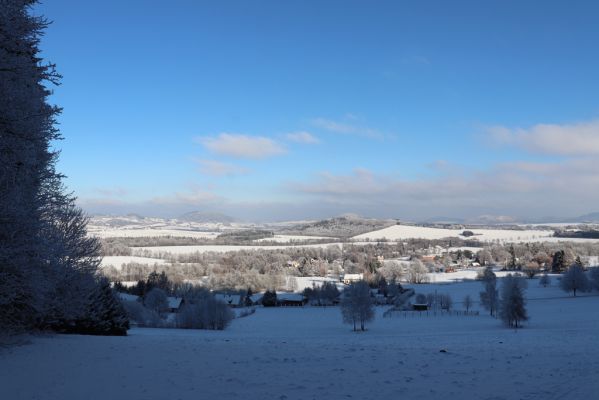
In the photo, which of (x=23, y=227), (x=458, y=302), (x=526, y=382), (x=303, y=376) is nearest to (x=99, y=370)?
(x=23, y=227)

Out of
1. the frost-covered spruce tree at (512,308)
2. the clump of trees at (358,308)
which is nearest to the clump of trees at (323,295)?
the clump of trees at (358,308)

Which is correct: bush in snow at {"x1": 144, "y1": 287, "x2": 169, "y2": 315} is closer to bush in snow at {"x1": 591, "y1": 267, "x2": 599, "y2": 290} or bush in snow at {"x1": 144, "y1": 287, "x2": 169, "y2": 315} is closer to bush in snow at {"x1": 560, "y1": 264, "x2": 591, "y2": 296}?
bush in snow at {"x1": 560, "y1": 264, "x2": 591, "y2": 296}

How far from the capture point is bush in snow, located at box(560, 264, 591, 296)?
256 feet

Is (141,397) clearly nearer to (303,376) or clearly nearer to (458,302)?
(303,376)

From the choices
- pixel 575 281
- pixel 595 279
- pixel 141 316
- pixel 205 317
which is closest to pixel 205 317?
pixel 205 317

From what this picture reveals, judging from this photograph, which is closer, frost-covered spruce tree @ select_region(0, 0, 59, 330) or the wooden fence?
frost-covered spruce tree @ select_region(0, 0, 59, 330)

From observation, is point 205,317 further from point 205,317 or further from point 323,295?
point 323,295

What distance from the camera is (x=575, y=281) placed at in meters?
78.2

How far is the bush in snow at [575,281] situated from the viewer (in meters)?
78.1

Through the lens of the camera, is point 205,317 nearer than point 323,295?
Yes

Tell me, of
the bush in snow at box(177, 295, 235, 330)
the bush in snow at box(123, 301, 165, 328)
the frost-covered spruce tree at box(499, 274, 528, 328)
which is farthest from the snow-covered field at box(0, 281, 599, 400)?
the bush in snow at box(123, 301, 165, 328)

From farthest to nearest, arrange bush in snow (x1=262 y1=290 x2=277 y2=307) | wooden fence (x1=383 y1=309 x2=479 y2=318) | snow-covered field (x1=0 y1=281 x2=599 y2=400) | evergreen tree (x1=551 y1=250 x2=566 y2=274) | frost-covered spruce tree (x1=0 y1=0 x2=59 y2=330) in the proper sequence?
evergreen tree (x1=551 y1=250 x2=566 y2=274) → bush in snow (x1=262 y1=290 x2=277 y2=307) → wooden fence (x1=383 y1=309 x2=479 y2=318) → frost-covered spruce tree (x1=0 y1=0 x2=59 y2=330) → snow-covered field (x1=0 y1=281 x2=599 y2=400)

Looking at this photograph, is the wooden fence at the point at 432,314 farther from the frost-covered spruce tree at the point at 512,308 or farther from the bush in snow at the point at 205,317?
the bush in snow at the point at 205,317

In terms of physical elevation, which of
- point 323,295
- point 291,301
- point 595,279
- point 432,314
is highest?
point 595,279
